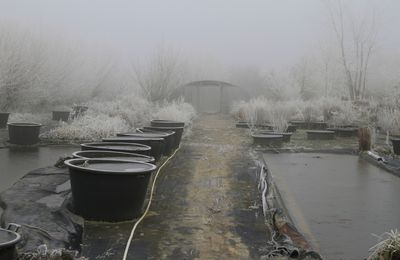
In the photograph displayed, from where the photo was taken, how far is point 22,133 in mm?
12422

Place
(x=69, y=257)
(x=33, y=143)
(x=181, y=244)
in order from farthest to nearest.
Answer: (x=33, y=143) → (x=181, y=244) → (x=69, y=257)

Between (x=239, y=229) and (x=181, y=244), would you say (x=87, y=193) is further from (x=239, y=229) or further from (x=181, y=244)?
(x=239, y=229)


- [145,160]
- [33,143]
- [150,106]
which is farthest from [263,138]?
[150,106]

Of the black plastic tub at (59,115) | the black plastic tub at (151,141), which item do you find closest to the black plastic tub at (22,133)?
the black plastic tub at (151,141)

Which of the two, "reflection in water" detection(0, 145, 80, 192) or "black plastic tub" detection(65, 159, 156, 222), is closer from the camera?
"black plastic tub" detection(65, 159, 156, 222)

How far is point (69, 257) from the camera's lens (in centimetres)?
384

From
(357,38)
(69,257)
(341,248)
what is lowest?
(341,248)

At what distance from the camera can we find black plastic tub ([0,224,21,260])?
138 inches

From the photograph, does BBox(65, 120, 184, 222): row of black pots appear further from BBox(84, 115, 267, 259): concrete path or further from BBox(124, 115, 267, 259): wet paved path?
BBox(124, 115, 267, 259): wet paved path

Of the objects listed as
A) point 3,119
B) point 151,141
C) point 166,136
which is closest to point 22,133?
point 3,119

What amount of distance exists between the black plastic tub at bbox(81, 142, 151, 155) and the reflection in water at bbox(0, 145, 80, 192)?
1.41 metres

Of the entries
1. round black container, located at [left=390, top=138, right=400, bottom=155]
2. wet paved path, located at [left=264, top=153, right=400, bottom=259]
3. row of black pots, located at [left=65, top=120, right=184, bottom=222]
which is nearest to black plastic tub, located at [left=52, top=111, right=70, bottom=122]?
wet paved path, located at [left=264, top=153, right=400, bottom=259]

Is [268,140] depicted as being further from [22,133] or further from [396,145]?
[22,133]

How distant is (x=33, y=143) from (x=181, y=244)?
884 cm
